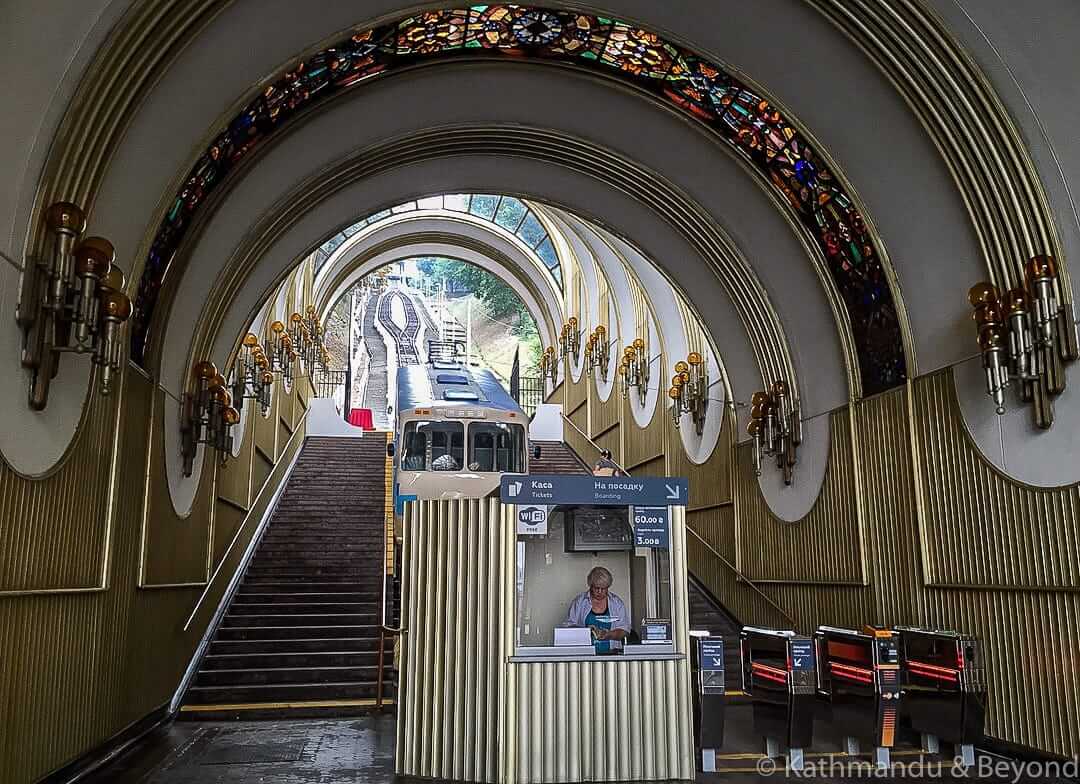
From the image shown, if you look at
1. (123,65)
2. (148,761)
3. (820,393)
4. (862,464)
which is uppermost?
(123,65)

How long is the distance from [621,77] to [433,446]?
6.16 metres

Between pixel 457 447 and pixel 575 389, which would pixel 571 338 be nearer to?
pixel 575 389

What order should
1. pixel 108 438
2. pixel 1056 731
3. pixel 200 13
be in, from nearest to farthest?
pixel 200 13 → pixel 1056 731 → pixel 108 438

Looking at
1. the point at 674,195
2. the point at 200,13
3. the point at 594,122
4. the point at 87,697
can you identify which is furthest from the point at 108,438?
the point at 674,195

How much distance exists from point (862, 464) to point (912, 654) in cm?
261

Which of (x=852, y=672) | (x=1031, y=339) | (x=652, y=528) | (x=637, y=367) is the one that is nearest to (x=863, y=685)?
(x=852, y=672)

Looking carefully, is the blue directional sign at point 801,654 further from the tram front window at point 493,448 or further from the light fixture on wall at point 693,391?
the tram front window at point 493,448

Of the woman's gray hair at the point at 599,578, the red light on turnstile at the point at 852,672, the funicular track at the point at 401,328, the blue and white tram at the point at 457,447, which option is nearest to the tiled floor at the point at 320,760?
the red light on turnstile at the point at 852,672

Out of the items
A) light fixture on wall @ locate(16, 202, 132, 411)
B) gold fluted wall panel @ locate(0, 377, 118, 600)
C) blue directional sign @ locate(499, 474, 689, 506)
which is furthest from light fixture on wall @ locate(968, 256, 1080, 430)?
gold fluted wall panel @ locate(0, 377, 118, 600)

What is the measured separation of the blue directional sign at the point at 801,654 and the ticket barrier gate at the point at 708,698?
529mm

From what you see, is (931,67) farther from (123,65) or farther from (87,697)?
(87,697)

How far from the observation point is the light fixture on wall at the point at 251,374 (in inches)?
405

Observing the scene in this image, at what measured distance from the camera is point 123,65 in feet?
18.0

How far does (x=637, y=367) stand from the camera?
51.6 feet
